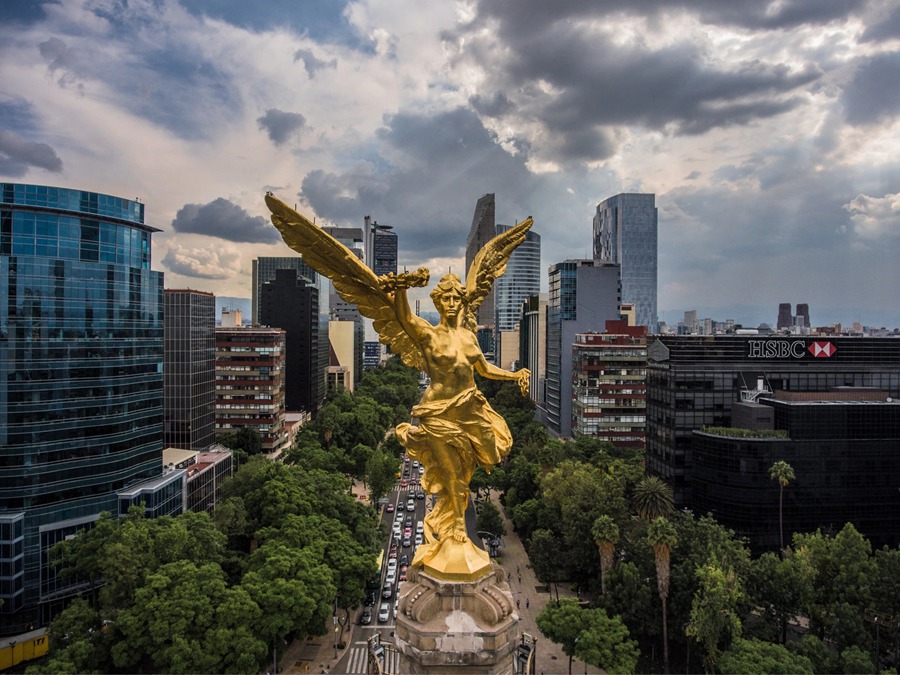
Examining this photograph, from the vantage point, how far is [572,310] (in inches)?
3061

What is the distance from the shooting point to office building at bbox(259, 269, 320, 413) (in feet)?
294

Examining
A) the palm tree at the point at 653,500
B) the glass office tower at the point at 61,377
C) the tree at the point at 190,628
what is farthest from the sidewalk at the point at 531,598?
the glass office tower at the point at 61,377

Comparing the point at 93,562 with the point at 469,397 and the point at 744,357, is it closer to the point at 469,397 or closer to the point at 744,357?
the point at 469,397

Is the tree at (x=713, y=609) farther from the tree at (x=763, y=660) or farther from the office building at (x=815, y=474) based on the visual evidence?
the office building at (x=815, y=474)

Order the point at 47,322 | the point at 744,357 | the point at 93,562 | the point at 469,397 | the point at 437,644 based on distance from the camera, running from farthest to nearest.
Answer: the point at 744,357, the point at 47,322, the point at 93,562, the point at 469,397, the point at 437,644

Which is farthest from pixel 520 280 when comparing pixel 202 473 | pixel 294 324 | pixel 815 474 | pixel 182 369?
pixel 202 473

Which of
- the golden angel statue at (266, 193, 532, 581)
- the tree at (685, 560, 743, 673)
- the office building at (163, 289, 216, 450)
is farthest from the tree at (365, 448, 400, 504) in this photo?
the golden angel statue at (266, 193, 532, 581)

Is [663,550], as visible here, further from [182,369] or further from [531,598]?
[182,369]

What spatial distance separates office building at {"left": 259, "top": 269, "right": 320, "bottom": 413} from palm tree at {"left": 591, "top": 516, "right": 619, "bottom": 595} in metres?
66.1

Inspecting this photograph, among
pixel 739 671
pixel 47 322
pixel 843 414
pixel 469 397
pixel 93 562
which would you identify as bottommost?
pixel 739 671

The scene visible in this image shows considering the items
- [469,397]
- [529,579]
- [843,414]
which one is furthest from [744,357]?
[469,397]

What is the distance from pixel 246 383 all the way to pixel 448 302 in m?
57.6

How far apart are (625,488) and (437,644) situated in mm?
32025

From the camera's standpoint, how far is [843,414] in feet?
134
